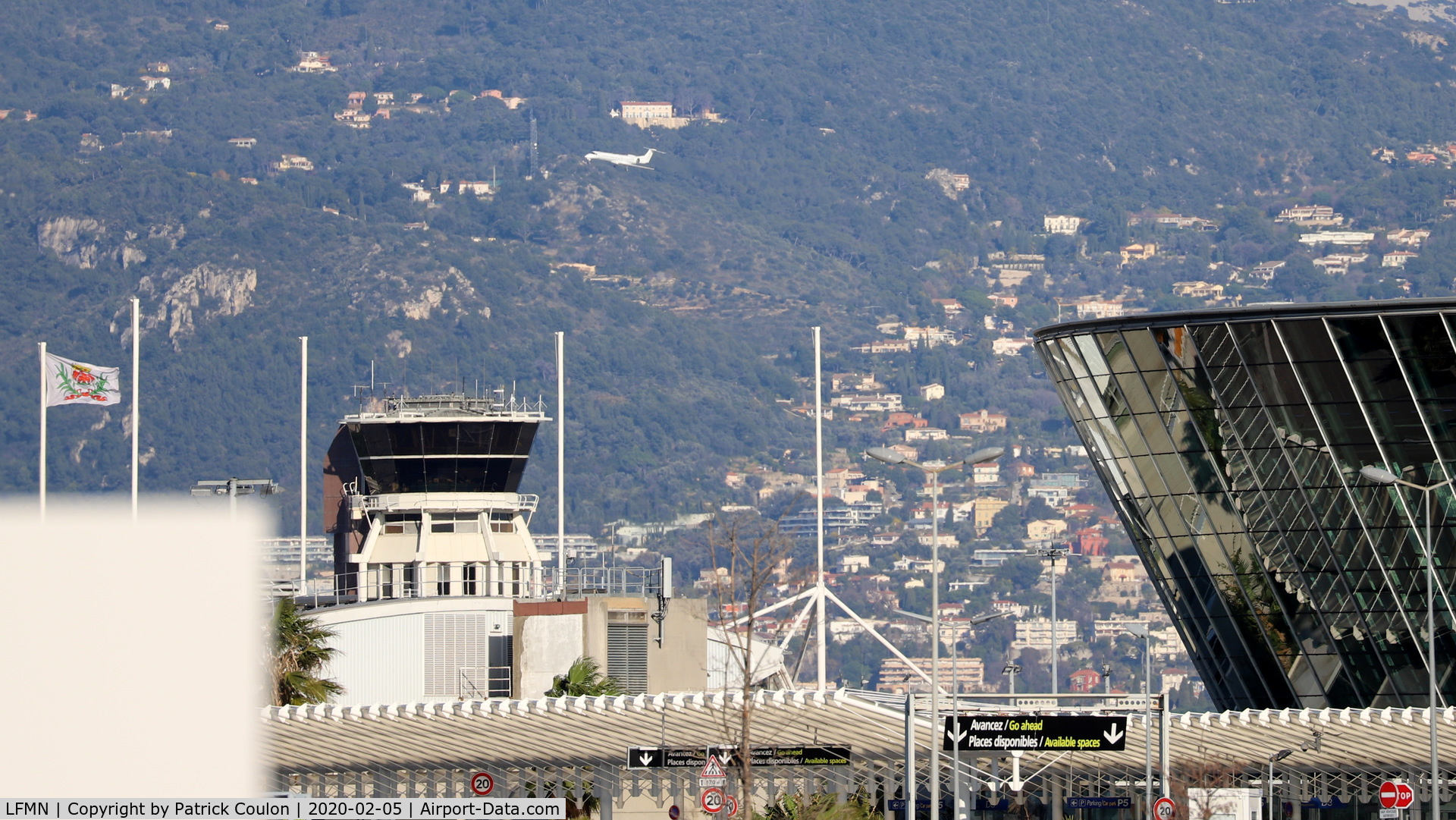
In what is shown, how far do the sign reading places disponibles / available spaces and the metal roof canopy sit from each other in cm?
37

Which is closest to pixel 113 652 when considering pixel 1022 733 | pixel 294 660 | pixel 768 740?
pixel 1022 733

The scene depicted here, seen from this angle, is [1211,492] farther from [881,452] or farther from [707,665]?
[707,665]

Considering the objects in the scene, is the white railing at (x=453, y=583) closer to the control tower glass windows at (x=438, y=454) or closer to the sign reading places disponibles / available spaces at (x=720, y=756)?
the control tower glass windows at (x=438, y=454)

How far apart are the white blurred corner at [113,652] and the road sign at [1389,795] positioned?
38888 mm

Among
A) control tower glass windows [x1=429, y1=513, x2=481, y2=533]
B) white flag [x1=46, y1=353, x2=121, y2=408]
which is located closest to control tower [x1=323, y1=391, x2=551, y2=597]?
control tower glass windows [x1=429, y1=513, x2=481, y2=533]

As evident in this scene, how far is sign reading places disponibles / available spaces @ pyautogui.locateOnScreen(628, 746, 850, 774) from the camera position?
47.6m

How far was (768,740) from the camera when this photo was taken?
49.7 m

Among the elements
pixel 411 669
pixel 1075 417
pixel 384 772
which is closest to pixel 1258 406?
pixel 1075 417

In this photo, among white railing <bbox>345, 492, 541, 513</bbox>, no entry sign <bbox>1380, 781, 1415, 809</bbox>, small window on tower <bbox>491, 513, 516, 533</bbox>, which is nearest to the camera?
no entry sign <bbox>1380, 781, 1415, 809</bbox>

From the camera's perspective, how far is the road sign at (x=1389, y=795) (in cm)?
4116

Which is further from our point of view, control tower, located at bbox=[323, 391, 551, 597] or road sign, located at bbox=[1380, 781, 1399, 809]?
control tower, located at bbox=[323, 391, 551, 597]

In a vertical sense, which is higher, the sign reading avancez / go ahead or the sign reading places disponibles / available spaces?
the sign reading avancez / go ahead

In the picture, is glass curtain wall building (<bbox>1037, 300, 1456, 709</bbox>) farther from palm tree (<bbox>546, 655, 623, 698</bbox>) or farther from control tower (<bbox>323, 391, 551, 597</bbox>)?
control tower (<bbox>323, 391, 551, 597</bbox>)

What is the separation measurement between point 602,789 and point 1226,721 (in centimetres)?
1511
